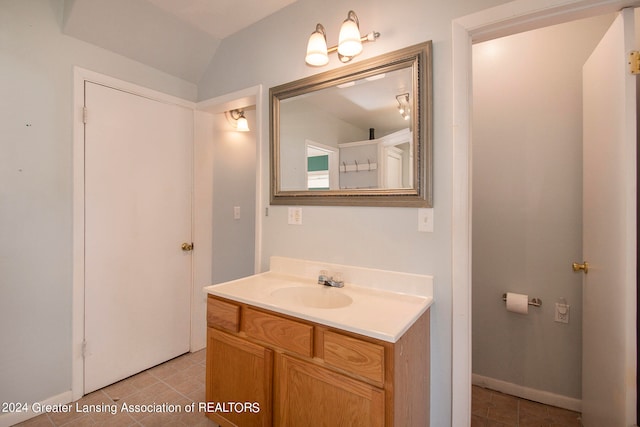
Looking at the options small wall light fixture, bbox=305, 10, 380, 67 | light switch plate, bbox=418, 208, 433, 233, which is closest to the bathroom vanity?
light switch plate, bbox=418, 208, 433, 233

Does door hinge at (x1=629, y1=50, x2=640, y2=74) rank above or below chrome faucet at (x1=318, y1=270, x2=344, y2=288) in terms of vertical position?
above

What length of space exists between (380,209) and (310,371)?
0.82m

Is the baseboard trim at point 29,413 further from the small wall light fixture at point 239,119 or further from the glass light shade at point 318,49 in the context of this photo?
the glass light shade at point 318,49

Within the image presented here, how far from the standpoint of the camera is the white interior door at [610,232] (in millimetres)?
1146

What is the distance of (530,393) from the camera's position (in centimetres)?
188

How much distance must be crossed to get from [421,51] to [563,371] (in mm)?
2051

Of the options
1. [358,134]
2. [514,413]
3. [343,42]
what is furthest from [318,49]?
[514,413]

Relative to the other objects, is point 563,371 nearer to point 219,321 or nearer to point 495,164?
point 495,164

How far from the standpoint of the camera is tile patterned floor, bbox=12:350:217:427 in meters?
1.67

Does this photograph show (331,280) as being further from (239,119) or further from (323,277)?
(239,119)

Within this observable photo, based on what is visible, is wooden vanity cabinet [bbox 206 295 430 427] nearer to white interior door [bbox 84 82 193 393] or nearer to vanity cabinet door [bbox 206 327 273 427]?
vanity cabinet door [bbox 206 327 273 427]

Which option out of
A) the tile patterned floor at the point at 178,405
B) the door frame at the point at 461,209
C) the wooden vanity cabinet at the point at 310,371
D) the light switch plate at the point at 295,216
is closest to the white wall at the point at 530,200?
the tile patterned floor at the point at 178,405

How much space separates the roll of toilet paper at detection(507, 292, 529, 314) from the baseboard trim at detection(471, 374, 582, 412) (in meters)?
0.51

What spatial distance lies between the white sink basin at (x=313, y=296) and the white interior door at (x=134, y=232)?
48.7 inches
